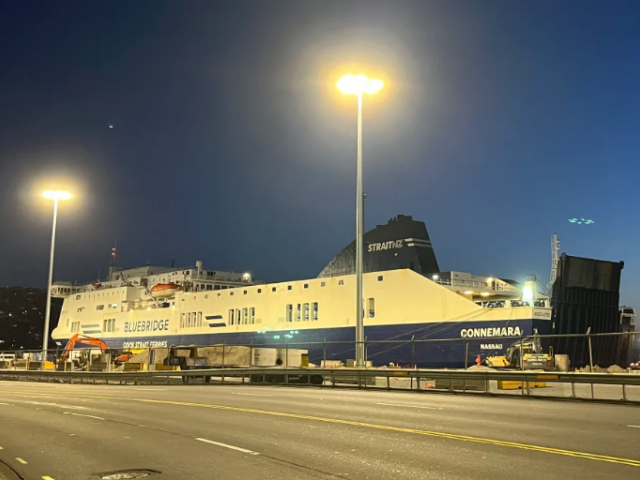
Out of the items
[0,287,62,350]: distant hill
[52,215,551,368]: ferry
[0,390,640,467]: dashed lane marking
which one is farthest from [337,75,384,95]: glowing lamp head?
[0,287,62,350]: distant hill

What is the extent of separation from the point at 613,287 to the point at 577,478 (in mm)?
34883

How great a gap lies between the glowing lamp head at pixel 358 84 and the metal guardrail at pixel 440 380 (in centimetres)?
1016

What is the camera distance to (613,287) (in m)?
37.8

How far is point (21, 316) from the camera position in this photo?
495 feet

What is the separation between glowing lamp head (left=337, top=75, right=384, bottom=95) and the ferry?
999cm

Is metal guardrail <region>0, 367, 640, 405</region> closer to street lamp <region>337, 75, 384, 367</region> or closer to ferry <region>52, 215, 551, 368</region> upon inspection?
street lamp <region>337, 75, 384, 367</region>

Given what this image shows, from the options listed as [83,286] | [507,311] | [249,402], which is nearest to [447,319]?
[507,311]

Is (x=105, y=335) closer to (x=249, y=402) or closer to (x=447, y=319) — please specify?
(x=447, y=319)

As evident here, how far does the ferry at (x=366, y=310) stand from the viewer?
121 ft

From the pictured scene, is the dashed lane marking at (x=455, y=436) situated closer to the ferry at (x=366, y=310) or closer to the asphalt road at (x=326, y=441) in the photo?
the asphalt road at (x=326, y=441)

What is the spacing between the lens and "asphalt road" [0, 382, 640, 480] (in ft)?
22.9

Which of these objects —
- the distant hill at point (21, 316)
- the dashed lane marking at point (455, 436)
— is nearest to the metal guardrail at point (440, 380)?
the dashed lane marking at point (455, 436)

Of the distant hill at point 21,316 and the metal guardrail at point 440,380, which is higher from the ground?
A: the distant hill at point 21,316

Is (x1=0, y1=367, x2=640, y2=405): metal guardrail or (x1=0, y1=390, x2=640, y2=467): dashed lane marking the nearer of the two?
(x1=0, y1=390, x2=640, y2=467): dashed lane marking
